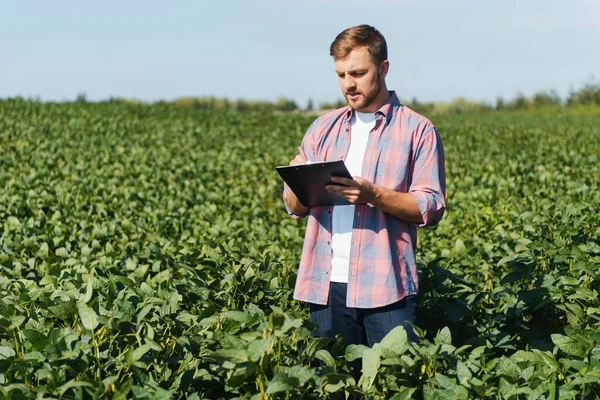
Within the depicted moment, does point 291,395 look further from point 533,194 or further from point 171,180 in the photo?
point 171,180

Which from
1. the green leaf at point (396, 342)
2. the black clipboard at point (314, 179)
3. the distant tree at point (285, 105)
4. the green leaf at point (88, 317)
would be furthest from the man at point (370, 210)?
the distant tree at point (285, 105)

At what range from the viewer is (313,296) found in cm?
394

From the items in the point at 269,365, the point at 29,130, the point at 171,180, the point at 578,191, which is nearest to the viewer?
the point at 269,365

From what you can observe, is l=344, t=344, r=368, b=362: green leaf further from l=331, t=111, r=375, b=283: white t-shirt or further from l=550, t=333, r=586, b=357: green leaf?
l=550, t=333, r=586, b=357: green leaf

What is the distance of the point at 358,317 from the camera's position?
3.97 metres

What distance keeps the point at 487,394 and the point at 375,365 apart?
0.40m

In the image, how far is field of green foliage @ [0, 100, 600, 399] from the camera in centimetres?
305

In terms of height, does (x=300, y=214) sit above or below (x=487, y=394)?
above

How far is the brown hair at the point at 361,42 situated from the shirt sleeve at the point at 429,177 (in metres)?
0.39

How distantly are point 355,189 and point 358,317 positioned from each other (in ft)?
2.29

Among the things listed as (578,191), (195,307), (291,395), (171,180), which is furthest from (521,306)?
(171,180)

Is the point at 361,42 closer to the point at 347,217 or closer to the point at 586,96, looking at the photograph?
the point at 347,217

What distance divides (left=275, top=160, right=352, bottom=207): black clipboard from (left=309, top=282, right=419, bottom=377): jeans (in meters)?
0.39

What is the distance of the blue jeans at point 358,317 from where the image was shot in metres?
3.86
